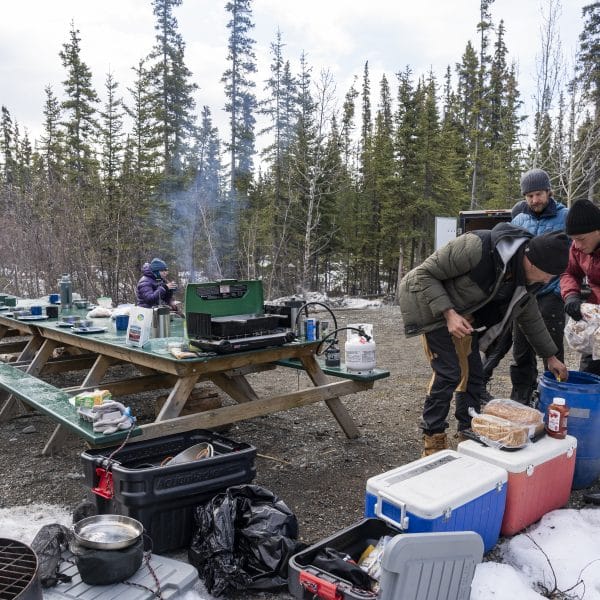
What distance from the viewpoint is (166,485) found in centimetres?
240

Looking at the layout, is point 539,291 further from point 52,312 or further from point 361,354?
point 52,312

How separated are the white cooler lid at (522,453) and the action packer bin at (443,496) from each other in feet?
0.19

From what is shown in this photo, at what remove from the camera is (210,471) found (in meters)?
2.51

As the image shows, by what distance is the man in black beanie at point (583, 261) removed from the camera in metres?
3.28

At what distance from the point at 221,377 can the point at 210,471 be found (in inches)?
68.2

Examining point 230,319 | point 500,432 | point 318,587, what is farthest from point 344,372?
point 318,587

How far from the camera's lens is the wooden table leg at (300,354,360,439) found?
13.1 feet

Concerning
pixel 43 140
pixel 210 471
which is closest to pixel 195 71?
pixel 43 140

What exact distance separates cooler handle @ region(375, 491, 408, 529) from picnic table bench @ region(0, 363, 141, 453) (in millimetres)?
1290

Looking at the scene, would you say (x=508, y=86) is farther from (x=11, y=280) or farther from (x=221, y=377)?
(x=221, y=377)

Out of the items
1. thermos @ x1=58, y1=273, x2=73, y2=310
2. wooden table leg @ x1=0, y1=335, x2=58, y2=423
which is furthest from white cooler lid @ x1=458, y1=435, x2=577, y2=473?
thermos @ x1=58, y1=273, x2=73, y2=310

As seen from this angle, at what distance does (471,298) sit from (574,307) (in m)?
0.92

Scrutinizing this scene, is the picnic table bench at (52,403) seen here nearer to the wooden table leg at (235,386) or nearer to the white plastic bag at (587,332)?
the wooden table leg at (235,386)

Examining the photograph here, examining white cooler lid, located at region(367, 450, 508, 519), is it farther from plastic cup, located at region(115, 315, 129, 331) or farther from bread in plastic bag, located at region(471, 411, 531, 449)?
plastic cup, located at region(115, 315, 129, 331)
